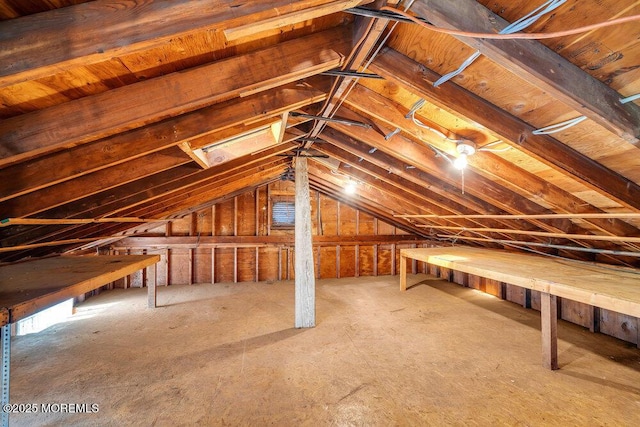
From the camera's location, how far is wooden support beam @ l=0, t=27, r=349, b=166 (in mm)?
1245

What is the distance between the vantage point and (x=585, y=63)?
122 centimetres

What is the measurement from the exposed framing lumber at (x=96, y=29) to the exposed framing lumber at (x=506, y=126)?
0.94 meters

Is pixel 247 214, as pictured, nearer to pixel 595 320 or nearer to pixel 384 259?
pixel 384 259

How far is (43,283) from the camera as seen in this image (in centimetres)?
218

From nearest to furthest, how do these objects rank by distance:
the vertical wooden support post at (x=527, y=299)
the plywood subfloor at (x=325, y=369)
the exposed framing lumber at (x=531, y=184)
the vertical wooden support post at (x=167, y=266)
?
the plywood subfloor at (x=325, y=369) < the exposed framing lumber at (x=531, y=184) < the vertical wooden support post at (x=527, y=299) < the vertical wooden support post at (x=167, y=266)

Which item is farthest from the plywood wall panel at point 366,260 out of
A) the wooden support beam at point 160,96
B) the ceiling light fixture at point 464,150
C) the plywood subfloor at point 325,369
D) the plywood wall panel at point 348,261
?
the wooden support beam at point 160,96

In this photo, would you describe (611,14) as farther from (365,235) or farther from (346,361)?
(365,235)

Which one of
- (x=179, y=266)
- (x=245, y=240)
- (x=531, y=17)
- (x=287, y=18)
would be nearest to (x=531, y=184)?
(x=531, y=17)

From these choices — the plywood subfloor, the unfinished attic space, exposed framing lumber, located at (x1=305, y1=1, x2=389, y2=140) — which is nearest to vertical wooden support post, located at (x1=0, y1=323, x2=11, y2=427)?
the unfinished attic space

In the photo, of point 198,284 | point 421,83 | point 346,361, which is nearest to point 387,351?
point 346,361

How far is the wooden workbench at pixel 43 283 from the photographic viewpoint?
164 cm

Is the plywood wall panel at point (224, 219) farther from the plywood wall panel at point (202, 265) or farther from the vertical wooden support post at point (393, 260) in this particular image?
the vertical wooden support post at point (393, 260)

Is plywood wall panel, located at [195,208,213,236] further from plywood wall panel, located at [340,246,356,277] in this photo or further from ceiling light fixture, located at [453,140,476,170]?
ceiling light fixture, located at [453,140,476,170]

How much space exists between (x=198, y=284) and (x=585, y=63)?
6.83 meters
